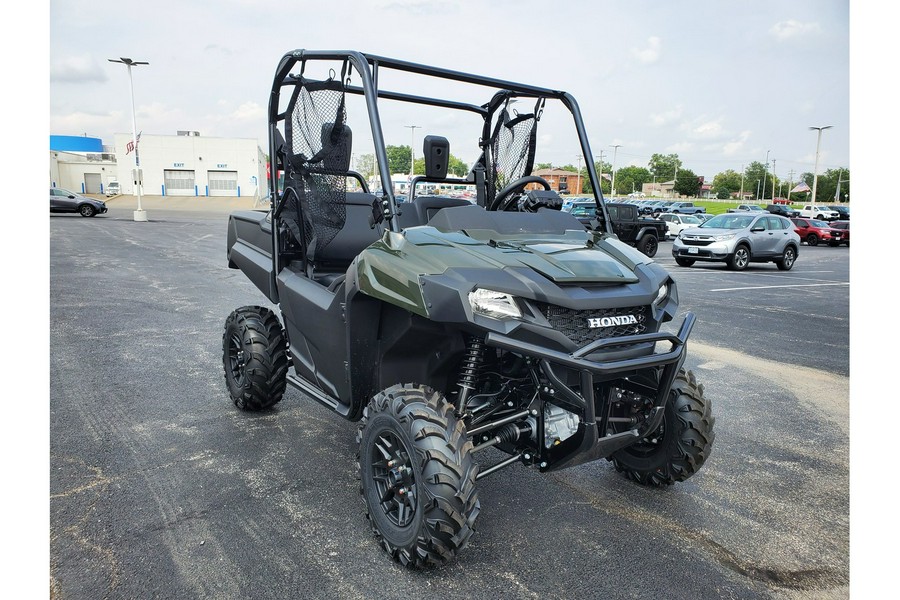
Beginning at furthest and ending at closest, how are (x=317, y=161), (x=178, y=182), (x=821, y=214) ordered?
(x=178, y=182) < (x=821, y=214) < (x=317, y=161)

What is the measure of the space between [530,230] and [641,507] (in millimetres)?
1548

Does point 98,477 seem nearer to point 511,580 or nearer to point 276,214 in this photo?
point 276,214

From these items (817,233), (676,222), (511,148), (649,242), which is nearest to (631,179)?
(817,233)

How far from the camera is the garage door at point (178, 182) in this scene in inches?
2485

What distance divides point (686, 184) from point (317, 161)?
12324cm

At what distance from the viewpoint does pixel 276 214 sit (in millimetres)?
4137

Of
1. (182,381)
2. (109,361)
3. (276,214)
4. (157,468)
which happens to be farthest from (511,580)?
(109,361)

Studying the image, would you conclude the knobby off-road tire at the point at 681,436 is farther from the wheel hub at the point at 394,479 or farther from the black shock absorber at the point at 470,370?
the wheel hub at the point at 394,479

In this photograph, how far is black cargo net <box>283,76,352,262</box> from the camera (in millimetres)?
3648

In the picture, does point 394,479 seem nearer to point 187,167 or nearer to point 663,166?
point 187,167

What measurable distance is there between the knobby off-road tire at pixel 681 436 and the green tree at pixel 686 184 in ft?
402

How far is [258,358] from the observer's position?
4266 millimetres

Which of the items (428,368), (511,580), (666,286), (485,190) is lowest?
(511,580)

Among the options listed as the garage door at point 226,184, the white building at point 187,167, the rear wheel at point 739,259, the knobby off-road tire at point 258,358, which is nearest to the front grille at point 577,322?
the knobby off-road tire at point 258,358
